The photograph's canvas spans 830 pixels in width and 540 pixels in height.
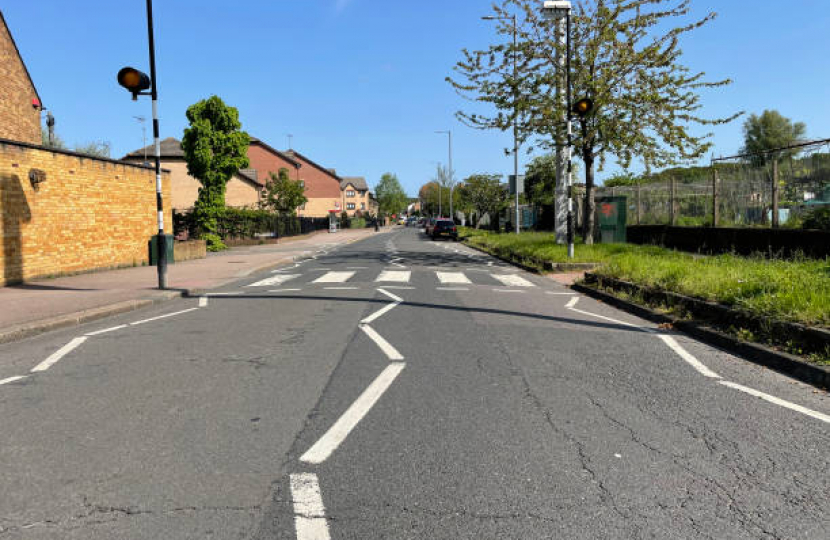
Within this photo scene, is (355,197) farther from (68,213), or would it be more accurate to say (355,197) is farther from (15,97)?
(68,213)

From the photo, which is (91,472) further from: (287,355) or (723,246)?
(723,246)

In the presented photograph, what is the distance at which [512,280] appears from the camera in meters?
15.1

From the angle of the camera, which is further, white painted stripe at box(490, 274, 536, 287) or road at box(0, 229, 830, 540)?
white painted stripe at box(490, 274, 536, 287)

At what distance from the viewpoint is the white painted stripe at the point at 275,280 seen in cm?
1429

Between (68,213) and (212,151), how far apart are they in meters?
13.6

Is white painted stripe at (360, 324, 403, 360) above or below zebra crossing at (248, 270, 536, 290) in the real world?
below

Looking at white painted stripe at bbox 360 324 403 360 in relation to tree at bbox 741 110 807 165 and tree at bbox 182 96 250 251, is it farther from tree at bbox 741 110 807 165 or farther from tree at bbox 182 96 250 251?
tree at bbox 741 110 807 165

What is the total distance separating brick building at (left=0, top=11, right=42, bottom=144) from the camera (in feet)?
79.3

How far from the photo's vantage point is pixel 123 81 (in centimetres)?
1131

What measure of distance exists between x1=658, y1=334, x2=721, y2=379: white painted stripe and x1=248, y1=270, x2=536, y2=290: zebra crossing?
624 centimetres

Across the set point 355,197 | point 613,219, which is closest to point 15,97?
point 613,219

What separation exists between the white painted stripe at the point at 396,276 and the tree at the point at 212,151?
15177 millimetres

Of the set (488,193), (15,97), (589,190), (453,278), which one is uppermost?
(15,97)

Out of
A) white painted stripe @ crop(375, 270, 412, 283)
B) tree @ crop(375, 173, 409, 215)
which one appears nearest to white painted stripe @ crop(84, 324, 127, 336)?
white painted stripe @ crop(375, 270, 412, 283)
